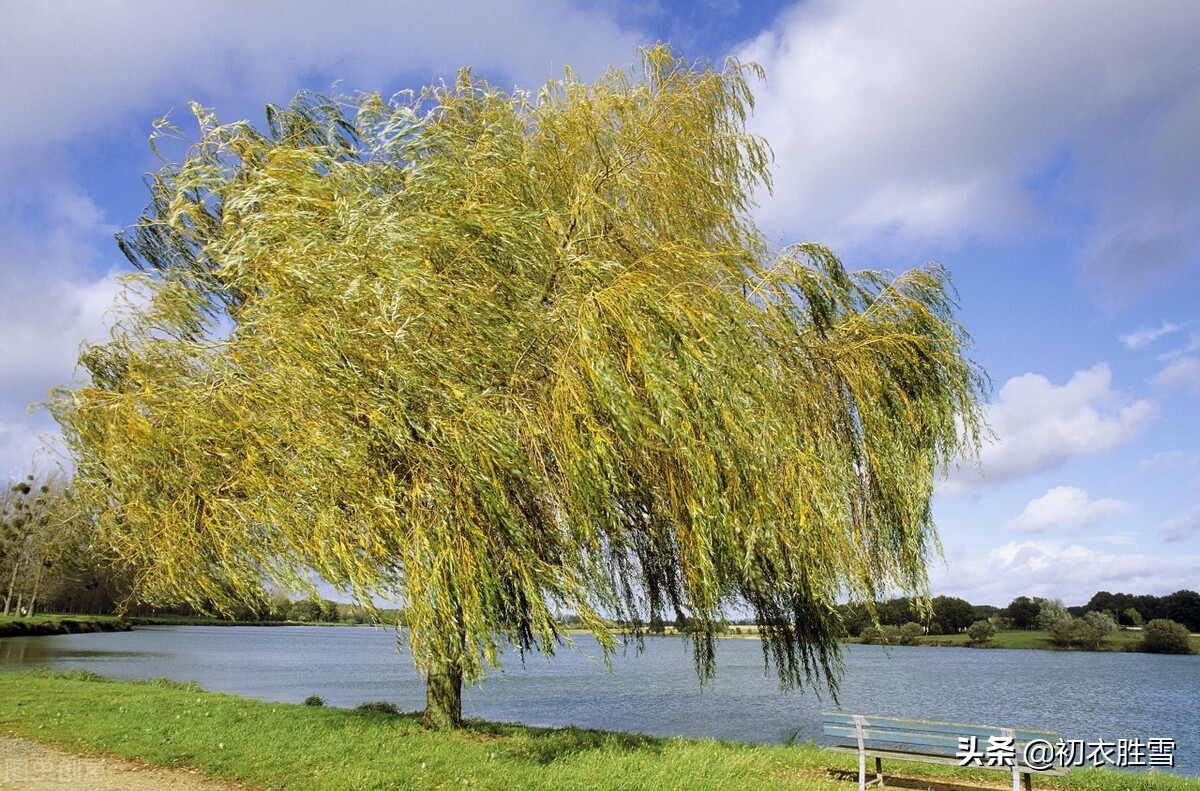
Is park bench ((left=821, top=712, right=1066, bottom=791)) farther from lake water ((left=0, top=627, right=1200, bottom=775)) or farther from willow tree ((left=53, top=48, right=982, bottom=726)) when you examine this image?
lake water ((left=0, top=627, right=1200, bottom=775))

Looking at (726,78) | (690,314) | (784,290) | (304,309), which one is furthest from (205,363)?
(726,78)

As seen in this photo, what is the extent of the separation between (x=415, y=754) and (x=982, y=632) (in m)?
81.7

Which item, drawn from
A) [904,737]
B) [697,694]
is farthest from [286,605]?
[697,694]

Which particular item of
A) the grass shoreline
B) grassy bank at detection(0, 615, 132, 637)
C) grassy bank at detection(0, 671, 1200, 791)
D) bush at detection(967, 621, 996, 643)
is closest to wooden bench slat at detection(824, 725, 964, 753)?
grassy bank at detection(0, 671, 1200, 791)

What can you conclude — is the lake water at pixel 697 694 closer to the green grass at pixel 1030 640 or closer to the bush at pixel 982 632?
the green grass at pixel 1030 640

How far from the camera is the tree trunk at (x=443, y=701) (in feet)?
32.4

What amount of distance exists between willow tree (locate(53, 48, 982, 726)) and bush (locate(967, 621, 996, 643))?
7861 centimetres

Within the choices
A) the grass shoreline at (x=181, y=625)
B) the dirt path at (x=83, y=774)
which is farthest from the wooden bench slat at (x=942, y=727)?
the grass shoreline at (x=181, y=625)

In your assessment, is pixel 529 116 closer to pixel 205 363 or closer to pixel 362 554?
pixel 205 363

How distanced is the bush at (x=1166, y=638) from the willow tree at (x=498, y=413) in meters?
75.3

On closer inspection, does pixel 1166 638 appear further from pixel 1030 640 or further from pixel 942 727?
pixel 942 727

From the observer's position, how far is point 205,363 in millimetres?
7426

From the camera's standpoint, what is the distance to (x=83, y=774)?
759 centimetres

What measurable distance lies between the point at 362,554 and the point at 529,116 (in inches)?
235
